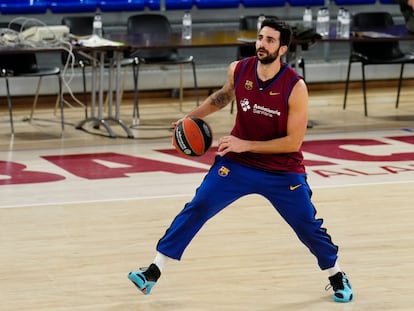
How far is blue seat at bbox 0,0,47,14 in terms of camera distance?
1181cm

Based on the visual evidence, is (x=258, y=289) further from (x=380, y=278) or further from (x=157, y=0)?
(x=157, y=0)

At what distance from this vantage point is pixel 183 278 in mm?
5910

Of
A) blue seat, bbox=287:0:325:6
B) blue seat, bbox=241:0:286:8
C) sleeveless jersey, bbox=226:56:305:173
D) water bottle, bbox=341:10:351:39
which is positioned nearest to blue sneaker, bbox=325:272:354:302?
sleeveless jersey, bbox=226:56:305:173

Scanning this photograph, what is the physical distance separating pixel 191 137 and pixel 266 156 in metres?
0.41

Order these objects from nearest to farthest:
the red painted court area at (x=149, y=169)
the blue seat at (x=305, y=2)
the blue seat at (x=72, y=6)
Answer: the red painted court area at (x=149, y=169), the blue seat at (x=72, y=6), the blue seat at (x=305, y=2)

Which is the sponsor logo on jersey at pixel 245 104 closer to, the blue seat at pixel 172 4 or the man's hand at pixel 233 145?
the man's hand at pixel 233 145

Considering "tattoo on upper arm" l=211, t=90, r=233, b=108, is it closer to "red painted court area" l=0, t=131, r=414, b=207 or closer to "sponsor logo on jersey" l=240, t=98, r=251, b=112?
"sponsor logo on jersey" l=240, t=98, r=251, b=112

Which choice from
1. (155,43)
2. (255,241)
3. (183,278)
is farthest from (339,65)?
(183,278)

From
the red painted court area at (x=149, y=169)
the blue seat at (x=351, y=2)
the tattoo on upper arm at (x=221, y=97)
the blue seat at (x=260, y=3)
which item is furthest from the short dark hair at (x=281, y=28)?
the blue seat at (x=351, y=2)

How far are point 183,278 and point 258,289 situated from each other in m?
0.47

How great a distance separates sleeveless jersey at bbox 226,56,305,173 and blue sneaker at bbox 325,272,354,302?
621mm

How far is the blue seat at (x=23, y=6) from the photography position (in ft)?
38.8

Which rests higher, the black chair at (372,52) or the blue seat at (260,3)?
the blue seat at (260,3)

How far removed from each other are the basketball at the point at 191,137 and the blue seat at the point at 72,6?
22.8ft
